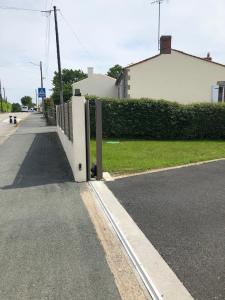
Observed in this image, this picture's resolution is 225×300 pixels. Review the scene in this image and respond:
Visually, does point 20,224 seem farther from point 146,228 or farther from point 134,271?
point 134,271

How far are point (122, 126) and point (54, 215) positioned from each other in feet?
40.3

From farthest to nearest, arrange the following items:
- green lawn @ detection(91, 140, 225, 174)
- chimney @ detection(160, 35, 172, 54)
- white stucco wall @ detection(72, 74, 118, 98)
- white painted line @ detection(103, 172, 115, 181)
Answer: white stucco wall @ detection(72, 74, 118, 98)
chimney @ detection(160, 35, 172, 54)
green lawn @ detection(91, 140, 225, 174)
white painted line @ detection(103, 172, 115, 181)

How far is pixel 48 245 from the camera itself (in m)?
4.75

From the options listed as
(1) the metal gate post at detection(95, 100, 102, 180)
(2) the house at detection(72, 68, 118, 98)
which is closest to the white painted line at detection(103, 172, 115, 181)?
(1) the metal gate post at detection(95, 100, 102, 180)

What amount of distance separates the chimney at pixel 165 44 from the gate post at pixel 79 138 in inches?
686

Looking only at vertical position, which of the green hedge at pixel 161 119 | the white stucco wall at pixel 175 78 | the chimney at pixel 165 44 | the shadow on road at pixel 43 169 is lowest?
the shadow on road at pixel 43 169

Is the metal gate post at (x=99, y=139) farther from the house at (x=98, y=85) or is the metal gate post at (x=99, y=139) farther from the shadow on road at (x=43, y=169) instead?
the house at (x=98, y=85)

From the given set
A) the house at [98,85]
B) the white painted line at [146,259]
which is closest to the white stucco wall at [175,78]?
the house at [98,85]

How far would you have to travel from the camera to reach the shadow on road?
868 cm

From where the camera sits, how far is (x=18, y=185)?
27.3ft

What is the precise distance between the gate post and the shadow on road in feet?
1.25

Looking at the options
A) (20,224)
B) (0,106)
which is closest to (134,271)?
(20,224)

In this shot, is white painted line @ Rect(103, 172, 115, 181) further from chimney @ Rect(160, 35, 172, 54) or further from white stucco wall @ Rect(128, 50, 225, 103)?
chimney @ Rect(160, 35, 172, 54)

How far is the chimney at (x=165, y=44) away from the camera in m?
24.3
